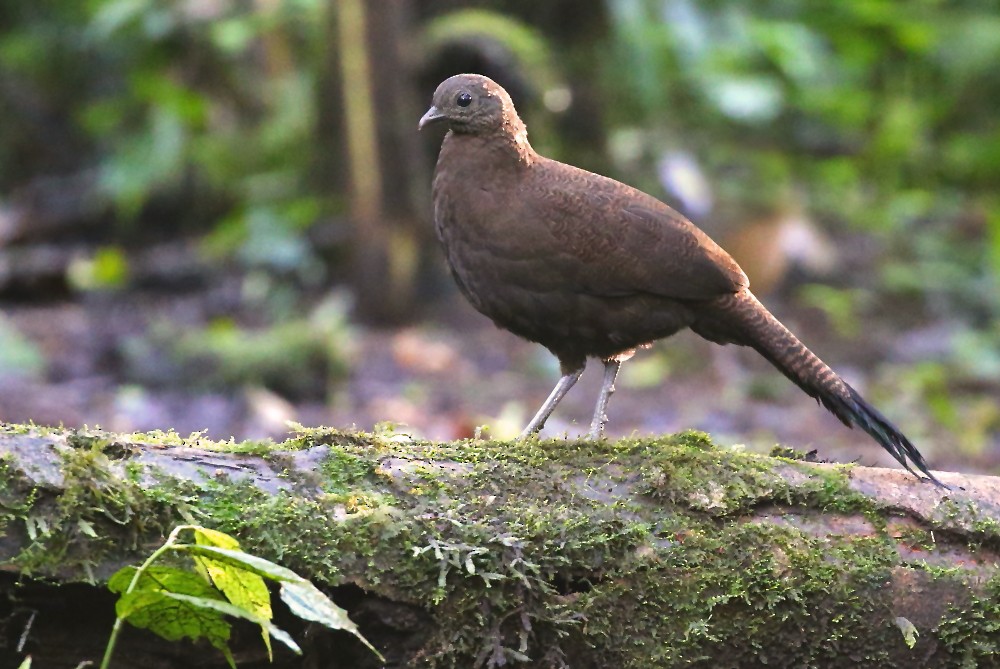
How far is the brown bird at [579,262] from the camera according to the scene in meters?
3.57

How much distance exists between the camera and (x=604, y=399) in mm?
3789

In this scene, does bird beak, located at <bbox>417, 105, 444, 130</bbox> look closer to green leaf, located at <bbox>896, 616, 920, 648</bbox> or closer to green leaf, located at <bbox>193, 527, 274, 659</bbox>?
green leaf, located at <bbox>193, 527, 274, 659</bbox>

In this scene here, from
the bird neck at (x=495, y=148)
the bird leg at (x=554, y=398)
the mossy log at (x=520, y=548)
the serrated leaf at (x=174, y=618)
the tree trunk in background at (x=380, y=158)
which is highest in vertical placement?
the tree trunk in background at (x=380, y=158)

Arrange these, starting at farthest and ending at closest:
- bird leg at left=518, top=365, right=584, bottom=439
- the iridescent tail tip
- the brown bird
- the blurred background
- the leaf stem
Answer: the blurred background, bird leg at left=518, top=365, right=584, bottom=439, the brown bird, the iridescent tail tip, the leaf stem

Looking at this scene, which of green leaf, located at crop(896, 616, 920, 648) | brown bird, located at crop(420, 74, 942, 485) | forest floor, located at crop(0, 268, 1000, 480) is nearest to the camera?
green leaf, located at crop(896, 616, 920, 648)

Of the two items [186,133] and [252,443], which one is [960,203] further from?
[252,443]

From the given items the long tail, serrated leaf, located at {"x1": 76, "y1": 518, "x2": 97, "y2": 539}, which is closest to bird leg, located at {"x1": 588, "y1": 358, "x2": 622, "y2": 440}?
the long tail

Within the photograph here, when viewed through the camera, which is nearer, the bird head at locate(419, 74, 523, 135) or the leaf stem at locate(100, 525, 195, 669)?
the leaf stem at locate(100, 525, 195, 669)

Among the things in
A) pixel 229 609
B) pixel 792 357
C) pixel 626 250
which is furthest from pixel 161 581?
pixel 792 357

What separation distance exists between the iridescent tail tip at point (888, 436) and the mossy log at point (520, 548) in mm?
67

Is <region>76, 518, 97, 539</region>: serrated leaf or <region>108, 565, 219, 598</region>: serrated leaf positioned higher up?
<region>76, 518, 97, 539</region>: serrated leaf

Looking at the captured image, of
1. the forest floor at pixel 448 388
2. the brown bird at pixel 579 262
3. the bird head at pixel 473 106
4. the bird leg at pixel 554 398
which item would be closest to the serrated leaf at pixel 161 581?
the brown bird at pixel 579 262

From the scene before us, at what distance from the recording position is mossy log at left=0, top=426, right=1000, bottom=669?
2.53 m

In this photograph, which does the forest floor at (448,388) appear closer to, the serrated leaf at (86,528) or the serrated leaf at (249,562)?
the serrated leaf at (86,528)
